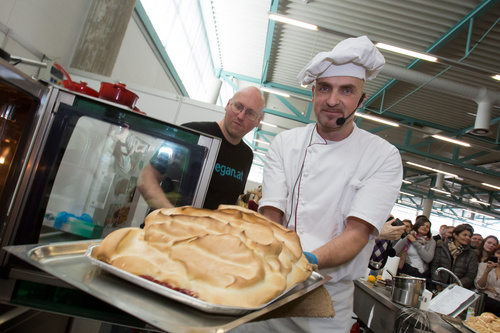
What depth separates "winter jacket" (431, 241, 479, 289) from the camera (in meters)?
4.77

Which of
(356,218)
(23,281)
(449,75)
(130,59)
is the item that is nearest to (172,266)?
(23,281)

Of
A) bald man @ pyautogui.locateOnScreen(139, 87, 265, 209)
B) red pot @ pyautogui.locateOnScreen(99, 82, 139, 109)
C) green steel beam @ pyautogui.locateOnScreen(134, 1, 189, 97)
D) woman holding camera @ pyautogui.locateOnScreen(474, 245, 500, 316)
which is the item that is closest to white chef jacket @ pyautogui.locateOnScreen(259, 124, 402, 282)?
bald man @ pyautogui.locateOnScreen(139, 87, 265, 209)

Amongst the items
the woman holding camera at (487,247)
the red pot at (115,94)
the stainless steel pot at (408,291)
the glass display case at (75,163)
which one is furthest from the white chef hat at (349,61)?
the woman holding camera at (487,247)

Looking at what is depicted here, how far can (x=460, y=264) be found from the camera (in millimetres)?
4895

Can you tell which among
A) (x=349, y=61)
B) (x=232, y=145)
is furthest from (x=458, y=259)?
(x=349, y=61)

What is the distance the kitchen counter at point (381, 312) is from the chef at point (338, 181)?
4.49ft

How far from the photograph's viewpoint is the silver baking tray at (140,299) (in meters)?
0.49

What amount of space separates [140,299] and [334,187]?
3.49ft

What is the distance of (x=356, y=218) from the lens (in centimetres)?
136

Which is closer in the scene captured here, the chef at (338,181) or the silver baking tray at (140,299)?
the silver baking tray at (140,299)

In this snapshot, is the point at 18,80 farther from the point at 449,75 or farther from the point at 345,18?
the point at 449,75

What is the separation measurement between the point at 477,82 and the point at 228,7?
578 cm

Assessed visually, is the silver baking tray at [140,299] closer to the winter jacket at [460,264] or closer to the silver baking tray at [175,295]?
the silver baking tray at [175,295]

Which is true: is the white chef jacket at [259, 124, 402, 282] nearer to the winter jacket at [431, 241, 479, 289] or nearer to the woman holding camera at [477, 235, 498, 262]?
the winter jacket at [431, 241, 479, 289]
